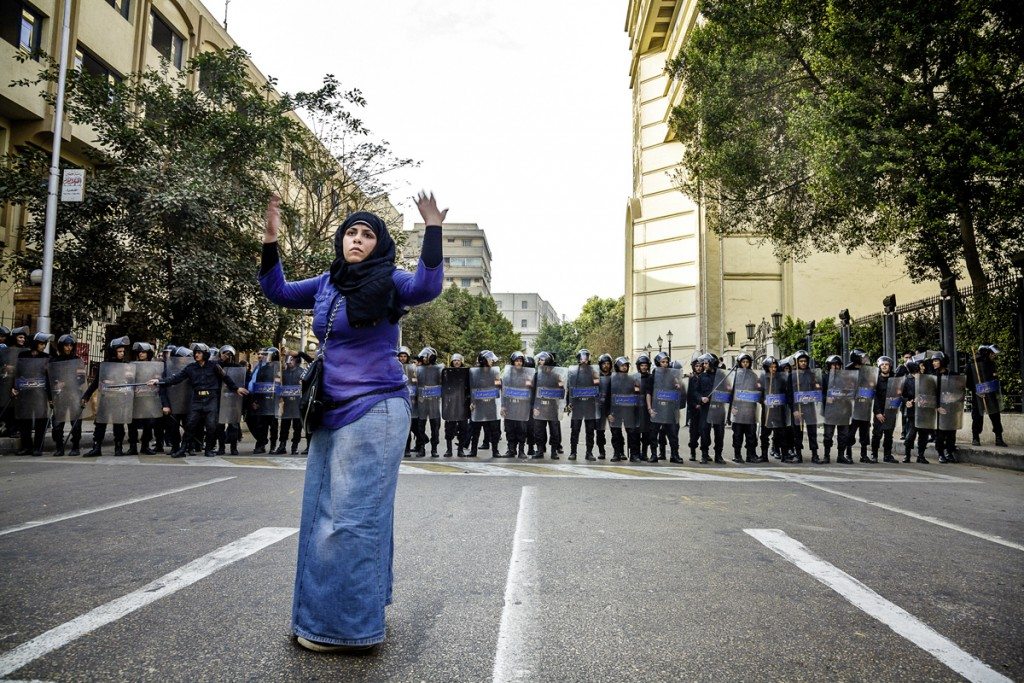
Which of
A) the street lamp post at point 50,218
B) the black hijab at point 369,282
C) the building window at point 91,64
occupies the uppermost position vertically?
the building window at point 91,64

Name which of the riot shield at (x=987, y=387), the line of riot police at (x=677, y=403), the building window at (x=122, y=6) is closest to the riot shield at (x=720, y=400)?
the line of riot police at (x=677, y=403)

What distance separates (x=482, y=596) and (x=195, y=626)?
4.67 ft

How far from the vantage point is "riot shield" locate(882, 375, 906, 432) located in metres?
14.1

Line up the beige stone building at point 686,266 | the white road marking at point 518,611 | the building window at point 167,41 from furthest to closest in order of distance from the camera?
the beige stone building at point 686,266
the building window at point 167,41
the white road marking at point 518,611

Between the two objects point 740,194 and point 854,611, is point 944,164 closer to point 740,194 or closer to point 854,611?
point 740,194

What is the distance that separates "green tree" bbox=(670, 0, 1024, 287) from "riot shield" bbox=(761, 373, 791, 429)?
12.8ft

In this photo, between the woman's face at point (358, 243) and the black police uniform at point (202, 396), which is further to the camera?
the black police uniform at point (202, 396)

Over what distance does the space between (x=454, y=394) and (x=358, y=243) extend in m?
10.8

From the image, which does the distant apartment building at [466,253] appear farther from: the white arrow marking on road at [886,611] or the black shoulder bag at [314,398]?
the black shoulder bag at [314,398]

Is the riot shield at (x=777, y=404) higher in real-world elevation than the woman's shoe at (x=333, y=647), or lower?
higher

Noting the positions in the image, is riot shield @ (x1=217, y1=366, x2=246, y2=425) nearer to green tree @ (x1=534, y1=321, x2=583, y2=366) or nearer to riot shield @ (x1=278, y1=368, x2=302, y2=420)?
riot shield @ (x1=278, y1=368, x2=302, y2=420)

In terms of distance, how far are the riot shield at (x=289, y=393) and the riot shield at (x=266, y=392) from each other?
0.15 meters

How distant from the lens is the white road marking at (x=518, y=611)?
2.90 m

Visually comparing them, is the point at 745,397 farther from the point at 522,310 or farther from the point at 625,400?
the point at 522,310
